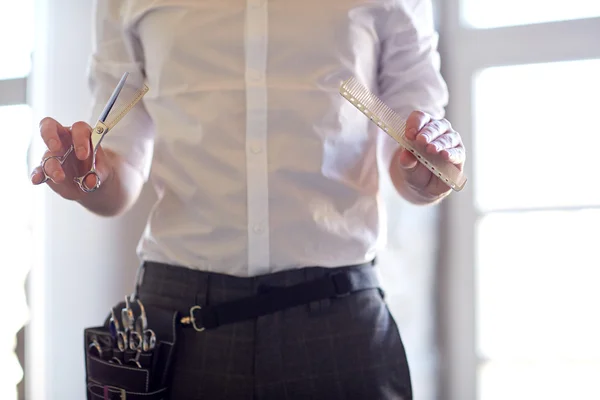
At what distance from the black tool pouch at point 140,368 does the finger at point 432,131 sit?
0.34 meters

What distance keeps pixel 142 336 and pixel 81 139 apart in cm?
24

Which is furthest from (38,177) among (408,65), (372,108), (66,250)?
(66,250)

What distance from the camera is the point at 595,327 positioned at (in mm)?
1126

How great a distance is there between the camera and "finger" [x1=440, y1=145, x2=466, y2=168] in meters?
0.53

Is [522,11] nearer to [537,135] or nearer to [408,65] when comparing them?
[537,135]

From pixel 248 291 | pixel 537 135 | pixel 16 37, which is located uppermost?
pixel 16 37

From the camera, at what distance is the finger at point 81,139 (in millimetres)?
564

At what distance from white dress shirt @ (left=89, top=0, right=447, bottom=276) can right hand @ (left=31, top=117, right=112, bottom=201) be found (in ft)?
0.45

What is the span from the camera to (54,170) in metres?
0.55

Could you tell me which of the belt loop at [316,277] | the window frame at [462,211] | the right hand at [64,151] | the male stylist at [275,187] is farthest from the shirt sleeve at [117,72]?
the window frame at [462,211]

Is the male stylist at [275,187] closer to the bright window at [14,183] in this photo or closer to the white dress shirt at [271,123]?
the white dress shirt at [271,123]

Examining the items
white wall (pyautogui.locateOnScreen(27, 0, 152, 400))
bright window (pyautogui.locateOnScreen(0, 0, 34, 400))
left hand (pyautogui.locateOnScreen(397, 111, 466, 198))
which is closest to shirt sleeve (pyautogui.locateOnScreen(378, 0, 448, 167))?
left hand (pyautogui.locateOnScreen(397, 111, 466, 198))

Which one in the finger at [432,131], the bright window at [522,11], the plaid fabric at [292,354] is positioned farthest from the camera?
the bright window at [522,11]

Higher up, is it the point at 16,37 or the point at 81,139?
the point at 16,37
